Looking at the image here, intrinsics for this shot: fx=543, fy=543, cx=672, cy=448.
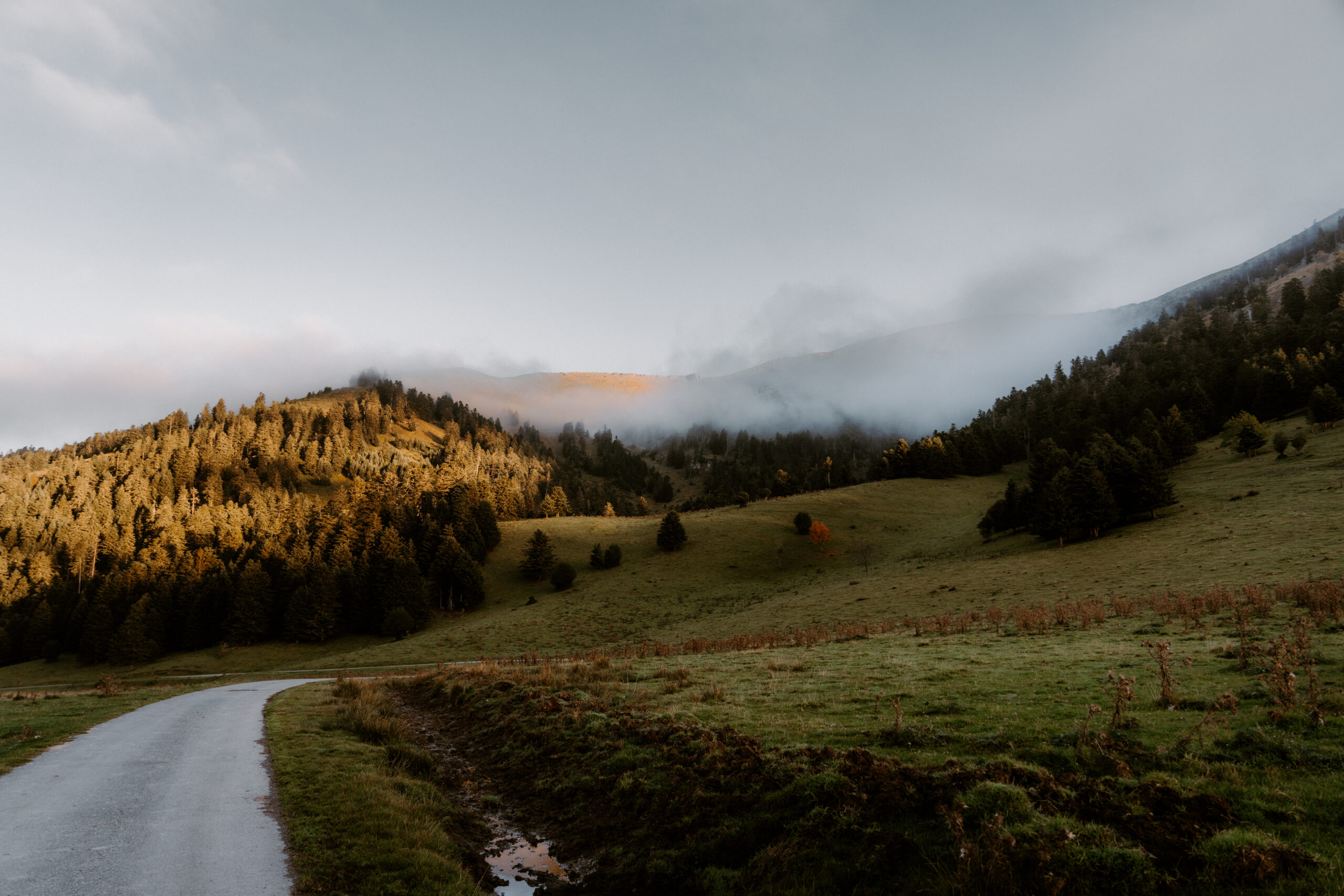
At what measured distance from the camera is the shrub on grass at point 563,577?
253 ft

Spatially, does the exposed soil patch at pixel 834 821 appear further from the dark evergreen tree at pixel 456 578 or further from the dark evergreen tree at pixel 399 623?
the dark evergreen tree at pixel 456 578

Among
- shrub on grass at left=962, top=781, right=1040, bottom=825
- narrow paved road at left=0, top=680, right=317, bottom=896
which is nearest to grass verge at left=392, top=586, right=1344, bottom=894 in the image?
shrub on grass at left=962, top=781, right=1040, bottom=825

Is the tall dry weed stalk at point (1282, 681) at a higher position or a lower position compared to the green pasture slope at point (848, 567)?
higher

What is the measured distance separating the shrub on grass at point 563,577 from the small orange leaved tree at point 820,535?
3569 cm

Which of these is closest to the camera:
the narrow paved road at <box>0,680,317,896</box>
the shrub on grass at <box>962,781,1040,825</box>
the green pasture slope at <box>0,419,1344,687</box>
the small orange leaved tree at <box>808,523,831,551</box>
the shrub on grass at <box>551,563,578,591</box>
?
the shrub on grass at <box>962,781,1040,825</box>

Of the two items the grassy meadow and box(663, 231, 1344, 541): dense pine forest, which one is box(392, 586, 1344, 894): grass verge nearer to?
the grassy meadow

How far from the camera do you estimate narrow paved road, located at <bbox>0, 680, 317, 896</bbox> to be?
7109 millimetres

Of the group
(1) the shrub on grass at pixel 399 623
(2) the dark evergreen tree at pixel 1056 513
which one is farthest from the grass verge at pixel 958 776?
(1) the shrub on grass at pixel 399 623

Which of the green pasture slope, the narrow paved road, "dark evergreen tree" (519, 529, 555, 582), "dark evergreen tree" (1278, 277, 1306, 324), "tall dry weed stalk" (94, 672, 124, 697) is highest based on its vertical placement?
"dark evergreen tree" (1278, 277, 1306, 324)

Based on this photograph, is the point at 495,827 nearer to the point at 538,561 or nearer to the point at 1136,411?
the point at 538,561

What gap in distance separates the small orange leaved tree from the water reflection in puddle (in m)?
74.4

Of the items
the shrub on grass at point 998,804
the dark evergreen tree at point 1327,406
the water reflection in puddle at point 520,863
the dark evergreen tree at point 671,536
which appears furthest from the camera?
the dark evergreen tree at point 671,536

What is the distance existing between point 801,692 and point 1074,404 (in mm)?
145922

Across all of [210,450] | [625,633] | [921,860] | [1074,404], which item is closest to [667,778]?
[921,860]
